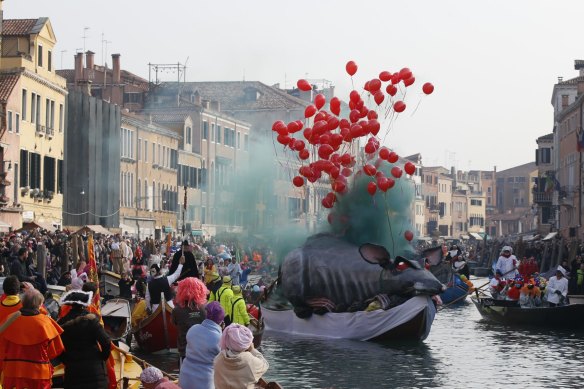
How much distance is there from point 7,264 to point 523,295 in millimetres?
13962

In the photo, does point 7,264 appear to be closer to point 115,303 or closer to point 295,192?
point 115,303

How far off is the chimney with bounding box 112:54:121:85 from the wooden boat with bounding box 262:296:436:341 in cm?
5919

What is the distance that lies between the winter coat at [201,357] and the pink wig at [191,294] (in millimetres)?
2090

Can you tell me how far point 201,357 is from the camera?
44.1 ft

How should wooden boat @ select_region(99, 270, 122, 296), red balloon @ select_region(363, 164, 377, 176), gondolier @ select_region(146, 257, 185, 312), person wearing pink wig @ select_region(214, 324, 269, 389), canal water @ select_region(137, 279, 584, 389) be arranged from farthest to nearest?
wooden boat @ select_region(99, 270, 122, 296) < red balloon @ select_region(363, 164, 377, 176) < gondolier @ select_region(146, 257, 185, 312) < canal water @ select_region(137, 279, 584, 389) < person wearing pink wig @ select_region(214, 324, 269, 389)

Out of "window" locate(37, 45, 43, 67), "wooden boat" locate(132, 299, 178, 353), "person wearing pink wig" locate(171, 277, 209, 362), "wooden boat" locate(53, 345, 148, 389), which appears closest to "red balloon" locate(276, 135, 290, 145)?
"wooden boat" locate(132, 299, 178, 353)

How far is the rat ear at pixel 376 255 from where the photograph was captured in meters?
30.2

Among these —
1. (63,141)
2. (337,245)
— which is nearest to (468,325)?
(337,245)

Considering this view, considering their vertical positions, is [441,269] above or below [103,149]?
below

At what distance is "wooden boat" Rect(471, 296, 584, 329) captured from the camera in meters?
34.4

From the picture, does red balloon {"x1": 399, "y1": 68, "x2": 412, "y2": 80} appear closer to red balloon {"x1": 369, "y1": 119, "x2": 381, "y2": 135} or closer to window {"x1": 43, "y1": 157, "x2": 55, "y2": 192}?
red balloon {"x1": 369, "y1": 119, "x2": 381, "y2": 135}

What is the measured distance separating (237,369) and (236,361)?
8cm

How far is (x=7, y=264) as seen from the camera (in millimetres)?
36438

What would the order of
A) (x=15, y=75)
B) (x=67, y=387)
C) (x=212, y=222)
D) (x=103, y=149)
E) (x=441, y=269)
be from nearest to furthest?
1. (x=67, y=387)
2. (x=441, y=269)
3. (x=15, y=75)
4. (x=103, y=149)
5. (x=212, y=222)
